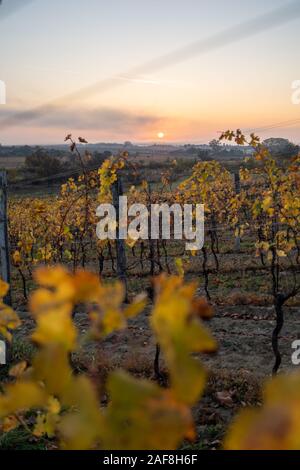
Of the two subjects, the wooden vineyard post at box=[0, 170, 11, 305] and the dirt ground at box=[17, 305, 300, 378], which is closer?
the dirt ground at box=[17, 305, 300, 378]

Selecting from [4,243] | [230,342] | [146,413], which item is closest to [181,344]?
[146,413]

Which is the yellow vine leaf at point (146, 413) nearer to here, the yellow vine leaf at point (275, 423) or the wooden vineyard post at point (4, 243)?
the yellow vine leaf at point (275, 423)

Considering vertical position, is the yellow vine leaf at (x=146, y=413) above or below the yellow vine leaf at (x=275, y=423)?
below

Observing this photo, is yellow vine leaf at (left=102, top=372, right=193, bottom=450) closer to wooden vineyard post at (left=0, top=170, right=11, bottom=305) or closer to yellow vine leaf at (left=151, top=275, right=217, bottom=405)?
yellow vine leaf at (left=151, top=275, right=217, bottom=405)

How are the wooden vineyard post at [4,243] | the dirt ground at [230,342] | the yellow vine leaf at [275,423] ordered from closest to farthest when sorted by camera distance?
the yellow vine leaf at [275,423] < the dirt ground at [230,342] < the wooden vineyard post at [4,243]

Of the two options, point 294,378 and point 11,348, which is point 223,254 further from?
point 294,378

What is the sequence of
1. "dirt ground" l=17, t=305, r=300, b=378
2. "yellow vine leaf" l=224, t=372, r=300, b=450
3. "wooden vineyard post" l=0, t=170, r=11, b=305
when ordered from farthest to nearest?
"wooden vineyard post" l=0, t=170, r=11, b=305 → "dirt ground" l=17, t=305, r=300, b=378 → "yellow vine leaf" l=224, t=372, r=300, b=450

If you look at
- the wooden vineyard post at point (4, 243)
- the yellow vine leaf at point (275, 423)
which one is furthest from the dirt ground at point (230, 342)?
the yellow vine leaf at point (275, 423)

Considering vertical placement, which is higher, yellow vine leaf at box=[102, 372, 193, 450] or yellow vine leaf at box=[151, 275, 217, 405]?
yellow vine leaf at box=[151, 275, 217, 405]

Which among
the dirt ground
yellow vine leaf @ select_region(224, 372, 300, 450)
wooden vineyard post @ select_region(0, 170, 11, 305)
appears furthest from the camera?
wooden vineyard post @ select_region(0, 170, 11, 305)

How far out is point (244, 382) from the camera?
15.8 feet

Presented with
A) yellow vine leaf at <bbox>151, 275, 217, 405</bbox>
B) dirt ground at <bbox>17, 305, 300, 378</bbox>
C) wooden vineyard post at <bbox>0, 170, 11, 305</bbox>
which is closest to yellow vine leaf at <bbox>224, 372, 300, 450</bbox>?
yellow vine leaf at <bbox>151, 275, 217, 405</bbox>

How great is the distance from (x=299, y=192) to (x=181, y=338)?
24.5 ft
